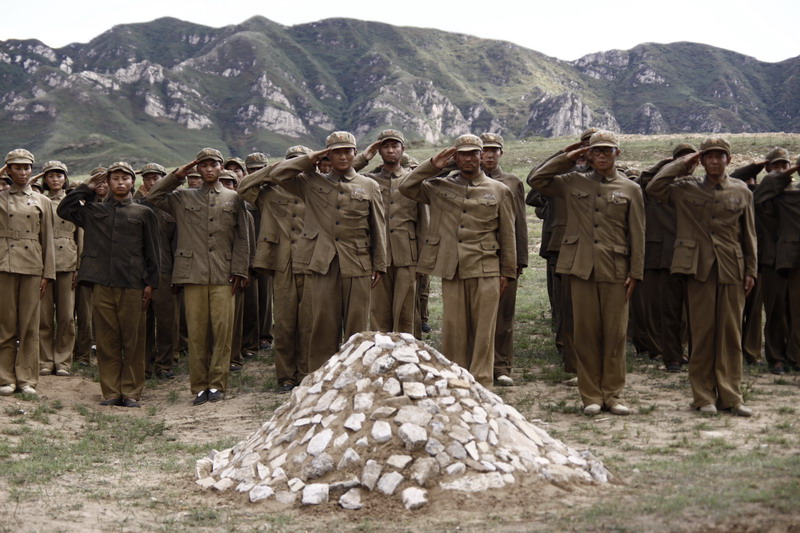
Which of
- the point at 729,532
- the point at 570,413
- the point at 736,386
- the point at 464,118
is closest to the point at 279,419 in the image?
the point at 570,413

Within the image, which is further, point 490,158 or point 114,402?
point 490,158

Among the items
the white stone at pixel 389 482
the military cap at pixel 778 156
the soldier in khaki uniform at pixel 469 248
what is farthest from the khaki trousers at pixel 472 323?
the military cap at pixel 778 156

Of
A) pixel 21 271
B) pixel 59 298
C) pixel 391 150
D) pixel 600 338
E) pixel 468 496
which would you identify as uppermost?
pixel 391 150

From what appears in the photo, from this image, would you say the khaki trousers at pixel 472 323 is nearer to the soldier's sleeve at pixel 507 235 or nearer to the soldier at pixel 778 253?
the soldier's sleeve at pixel 507 235

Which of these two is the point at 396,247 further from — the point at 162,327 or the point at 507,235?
the point at 162,327

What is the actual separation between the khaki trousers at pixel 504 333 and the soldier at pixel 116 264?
12.3 ft

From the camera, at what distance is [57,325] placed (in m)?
11.2

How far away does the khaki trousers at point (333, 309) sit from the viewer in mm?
9539

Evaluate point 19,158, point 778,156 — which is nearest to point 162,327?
point 19,158

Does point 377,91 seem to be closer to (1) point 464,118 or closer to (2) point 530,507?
(1) point 464,118

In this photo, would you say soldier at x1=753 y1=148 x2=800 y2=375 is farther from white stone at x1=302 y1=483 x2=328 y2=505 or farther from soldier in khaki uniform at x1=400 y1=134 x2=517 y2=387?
white stone at x1=302 y1=483 x2=328 y2=505

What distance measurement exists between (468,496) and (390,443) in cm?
69

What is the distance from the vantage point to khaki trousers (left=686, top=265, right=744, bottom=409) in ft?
27.4

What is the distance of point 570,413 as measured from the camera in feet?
28.0
